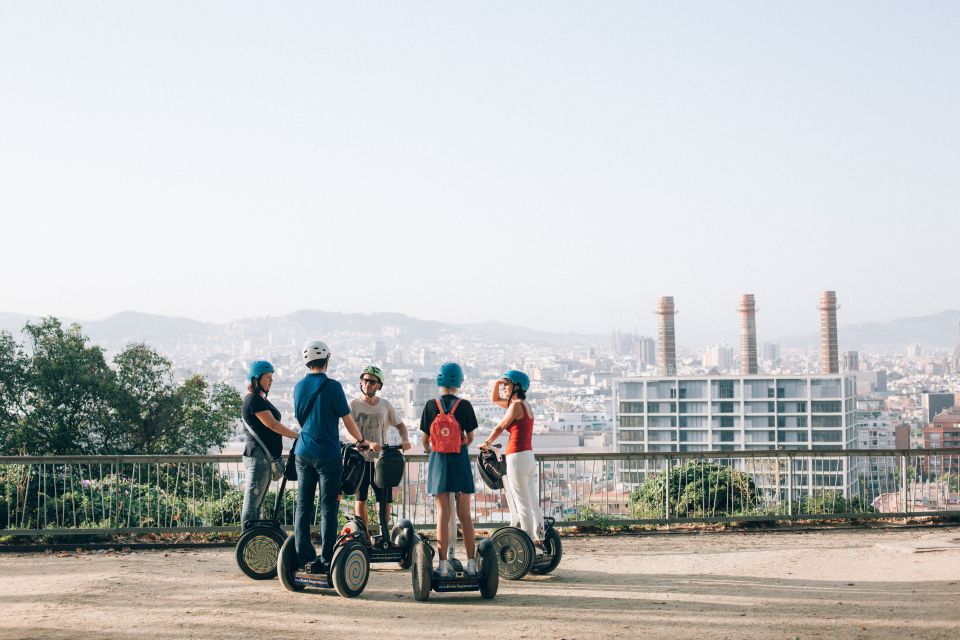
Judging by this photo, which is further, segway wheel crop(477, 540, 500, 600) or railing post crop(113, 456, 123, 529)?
railing post crop(113, 456, 123, 529)

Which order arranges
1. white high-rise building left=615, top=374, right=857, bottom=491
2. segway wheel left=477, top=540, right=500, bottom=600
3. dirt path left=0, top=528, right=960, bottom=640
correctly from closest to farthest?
dirt path left=0, top=528, right=960, bottom=640
segway wheel left=477, top=540, right=500, bottom=600
white high-rise building left=615, top=374, right=857, bottom=491

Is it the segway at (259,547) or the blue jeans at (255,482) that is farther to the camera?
the blue jeans at (255,482)

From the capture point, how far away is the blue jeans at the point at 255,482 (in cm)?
943

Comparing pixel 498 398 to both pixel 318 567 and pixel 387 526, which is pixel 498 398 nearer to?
pixel 387 526

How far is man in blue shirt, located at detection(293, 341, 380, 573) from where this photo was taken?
8312mm

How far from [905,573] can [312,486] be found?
5798 millimetres

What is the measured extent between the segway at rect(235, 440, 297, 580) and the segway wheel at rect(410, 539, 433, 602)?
1.58 meters

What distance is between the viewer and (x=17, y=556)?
1161 cm

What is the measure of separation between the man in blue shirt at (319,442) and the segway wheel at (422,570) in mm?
745

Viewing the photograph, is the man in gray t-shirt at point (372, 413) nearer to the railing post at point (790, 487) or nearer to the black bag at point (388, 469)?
the black bag at point (388, 469)

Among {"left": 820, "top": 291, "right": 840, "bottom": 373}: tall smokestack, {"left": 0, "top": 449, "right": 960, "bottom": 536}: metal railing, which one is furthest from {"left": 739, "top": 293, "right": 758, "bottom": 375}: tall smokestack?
{"left": 0, "top": 449, "right": 960, "bottom": 536}: metal railing

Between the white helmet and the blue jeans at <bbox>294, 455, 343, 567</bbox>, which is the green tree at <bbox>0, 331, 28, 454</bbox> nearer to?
the blue jeans at <bbox>294, 455, 343, 567</bbox>

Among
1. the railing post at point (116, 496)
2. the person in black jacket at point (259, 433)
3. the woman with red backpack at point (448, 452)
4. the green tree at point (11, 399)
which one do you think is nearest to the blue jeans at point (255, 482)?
the person in black jacket at point (259, 433)

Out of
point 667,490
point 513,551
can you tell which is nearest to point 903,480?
point 667,490
